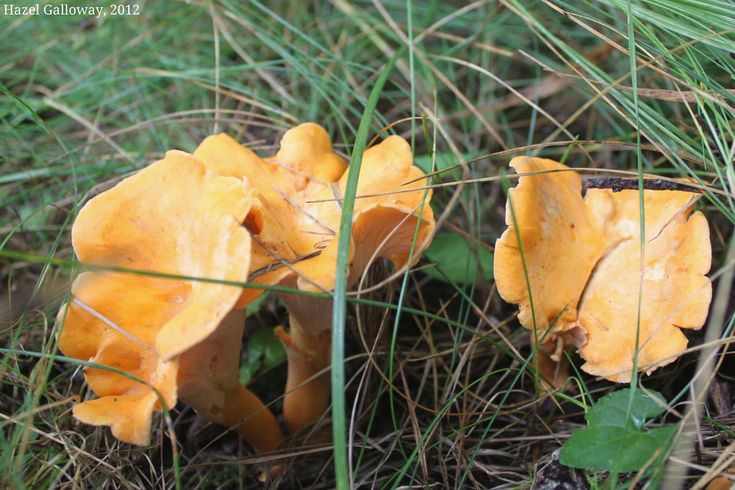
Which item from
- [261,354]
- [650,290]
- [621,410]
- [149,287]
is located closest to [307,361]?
[261,354]

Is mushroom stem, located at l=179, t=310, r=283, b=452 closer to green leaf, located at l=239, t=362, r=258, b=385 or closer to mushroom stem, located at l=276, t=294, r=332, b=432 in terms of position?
mushroom stem, located at l=276, t=294, r=332, b=432

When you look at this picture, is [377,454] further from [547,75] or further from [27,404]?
[547,75]

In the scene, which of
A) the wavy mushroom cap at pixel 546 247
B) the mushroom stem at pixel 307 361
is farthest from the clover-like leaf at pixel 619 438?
the mushroom stem at pixel 307 361

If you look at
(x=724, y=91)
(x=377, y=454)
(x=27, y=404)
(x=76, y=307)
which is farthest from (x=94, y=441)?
(x=724, y=91)

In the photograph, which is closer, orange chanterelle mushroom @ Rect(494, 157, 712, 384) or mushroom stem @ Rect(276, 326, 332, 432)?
orange chanterelle mushroom @ Rect(494, 157, 712, 384)

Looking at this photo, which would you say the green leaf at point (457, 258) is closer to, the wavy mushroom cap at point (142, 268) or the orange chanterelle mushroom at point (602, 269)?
the orange chanterelle mushroom at point (602, 269)

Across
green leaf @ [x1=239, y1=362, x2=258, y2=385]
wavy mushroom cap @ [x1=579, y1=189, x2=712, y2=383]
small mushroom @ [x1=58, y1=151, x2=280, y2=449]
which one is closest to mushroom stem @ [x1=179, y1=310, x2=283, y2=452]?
small mushroom @ [x1=58, y1=151, x2=280, y2=449]
